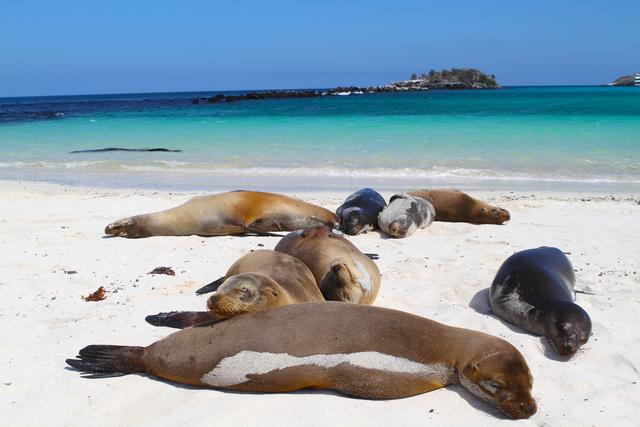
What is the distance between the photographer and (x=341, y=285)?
4.52 m

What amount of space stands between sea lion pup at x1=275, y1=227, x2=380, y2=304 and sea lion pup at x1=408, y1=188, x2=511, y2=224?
11.0 ft

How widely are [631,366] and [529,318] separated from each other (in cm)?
74

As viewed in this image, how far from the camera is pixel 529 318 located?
4.48m

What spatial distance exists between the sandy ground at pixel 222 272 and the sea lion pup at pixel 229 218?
212mm

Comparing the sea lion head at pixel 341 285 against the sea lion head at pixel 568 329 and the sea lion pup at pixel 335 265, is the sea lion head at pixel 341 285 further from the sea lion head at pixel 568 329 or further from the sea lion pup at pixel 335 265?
the sea lion head at pixel 568 329

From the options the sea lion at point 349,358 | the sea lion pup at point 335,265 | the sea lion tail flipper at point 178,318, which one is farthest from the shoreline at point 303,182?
the sea lion at point 349,358

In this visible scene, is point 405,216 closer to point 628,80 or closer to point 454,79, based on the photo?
point 454,79

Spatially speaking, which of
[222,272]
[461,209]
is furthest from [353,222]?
[222,272]

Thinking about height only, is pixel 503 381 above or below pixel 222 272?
above

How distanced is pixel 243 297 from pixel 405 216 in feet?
13.7

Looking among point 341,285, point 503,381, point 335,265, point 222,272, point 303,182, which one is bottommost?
point 303,182

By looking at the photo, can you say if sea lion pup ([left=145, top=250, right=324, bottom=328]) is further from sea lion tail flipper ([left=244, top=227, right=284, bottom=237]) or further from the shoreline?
the shoreline

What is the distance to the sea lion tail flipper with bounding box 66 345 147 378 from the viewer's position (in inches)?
145

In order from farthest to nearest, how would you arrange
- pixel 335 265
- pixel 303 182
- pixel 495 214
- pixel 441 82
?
pixel 441 82 < pixel 303 182 < pixel 495 214 < pixel 335 265
